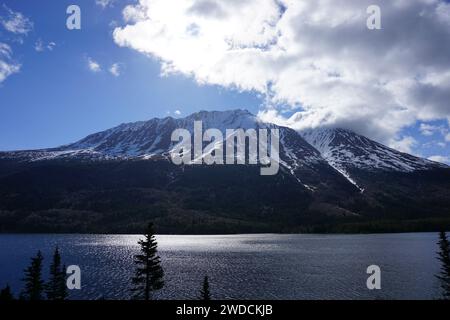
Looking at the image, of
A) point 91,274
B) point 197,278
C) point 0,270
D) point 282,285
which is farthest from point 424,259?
point 0,270
